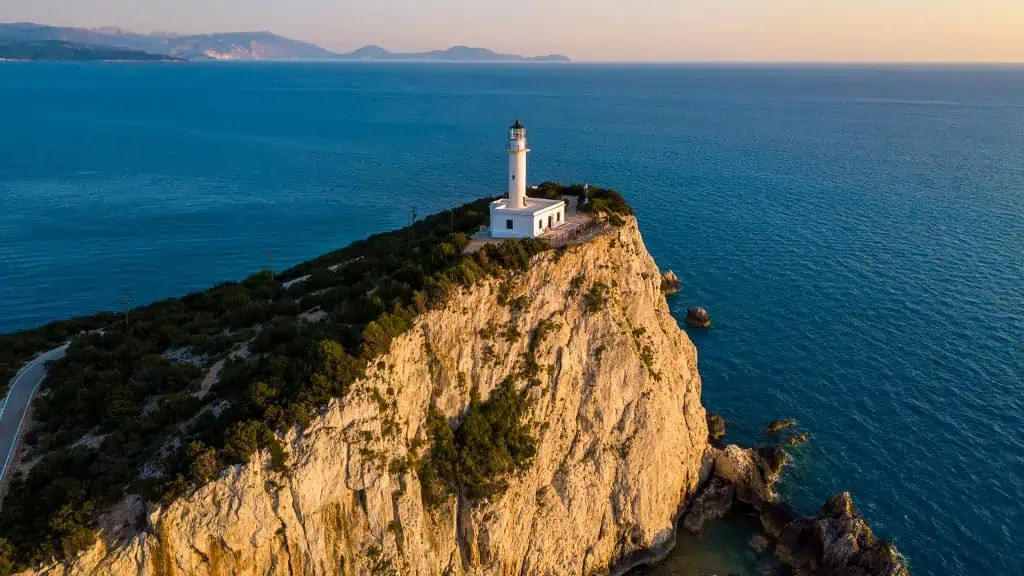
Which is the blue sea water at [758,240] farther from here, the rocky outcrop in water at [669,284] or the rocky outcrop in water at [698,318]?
the rocky outcrop in water at [669,284]

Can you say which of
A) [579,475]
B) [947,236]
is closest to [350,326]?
[579,475]

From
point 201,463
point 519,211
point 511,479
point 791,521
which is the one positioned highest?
point 519,211

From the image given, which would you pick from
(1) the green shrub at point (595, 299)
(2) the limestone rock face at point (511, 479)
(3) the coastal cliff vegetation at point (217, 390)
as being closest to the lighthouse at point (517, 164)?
(3) the coastal cliff vegetation at point (217, 390)

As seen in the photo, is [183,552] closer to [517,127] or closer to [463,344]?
[463,344]

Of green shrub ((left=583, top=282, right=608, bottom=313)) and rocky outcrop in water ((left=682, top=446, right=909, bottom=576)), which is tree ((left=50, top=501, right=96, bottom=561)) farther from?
rocky outcrop in water ((left=682, top=446, right=909, bottom=576))

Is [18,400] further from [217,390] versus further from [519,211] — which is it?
[519,211]

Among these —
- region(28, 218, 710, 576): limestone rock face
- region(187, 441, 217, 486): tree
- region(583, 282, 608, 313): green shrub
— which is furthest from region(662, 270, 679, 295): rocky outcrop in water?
region(187, 441, 217, 486): tree

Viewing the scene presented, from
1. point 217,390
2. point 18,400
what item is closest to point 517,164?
point 217,390
